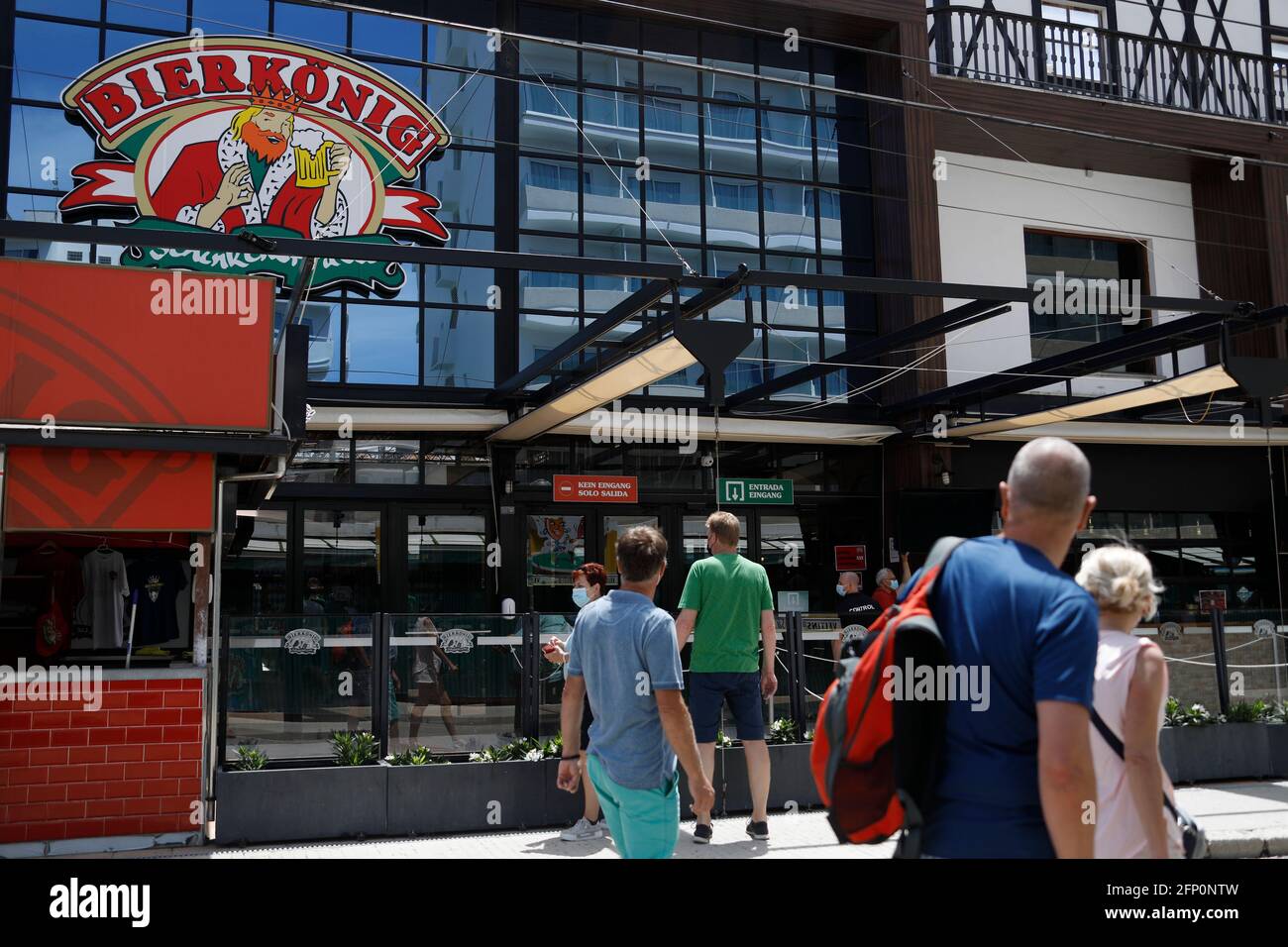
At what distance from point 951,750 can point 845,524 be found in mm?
14108

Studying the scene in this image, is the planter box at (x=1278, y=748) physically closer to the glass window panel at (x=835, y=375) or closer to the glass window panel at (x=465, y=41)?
the glass window panel at (x=835, y=375)

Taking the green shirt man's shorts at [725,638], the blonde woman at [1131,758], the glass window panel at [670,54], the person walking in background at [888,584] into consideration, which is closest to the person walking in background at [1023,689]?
the blonde woman at [1131,758]

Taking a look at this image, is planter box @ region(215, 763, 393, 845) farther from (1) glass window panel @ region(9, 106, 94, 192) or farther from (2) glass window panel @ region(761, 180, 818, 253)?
(2) glass window panel @ region(761, 180, 818, 253)

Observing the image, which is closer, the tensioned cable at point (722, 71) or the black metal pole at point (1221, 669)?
the black metal pole at point (1221, 669)

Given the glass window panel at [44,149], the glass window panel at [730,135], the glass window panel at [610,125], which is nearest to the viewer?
the glass window panel at [44,149]

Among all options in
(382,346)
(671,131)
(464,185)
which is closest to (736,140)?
(671,131)

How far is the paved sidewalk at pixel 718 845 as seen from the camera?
7.81m

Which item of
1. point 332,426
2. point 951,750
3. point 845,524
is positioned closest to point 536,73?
point 332,426

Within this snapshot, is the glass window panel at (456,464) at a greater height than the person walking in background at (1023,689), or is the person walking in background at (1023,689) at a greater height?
the glass window panel at (456,464)

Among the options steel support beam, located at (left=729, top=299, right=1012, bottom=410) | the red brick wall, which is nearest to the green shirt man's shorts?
the red brick wall

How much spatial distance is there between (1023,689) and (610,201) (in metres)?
14.2

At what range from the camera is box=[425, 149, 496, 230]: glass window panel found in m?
15.4

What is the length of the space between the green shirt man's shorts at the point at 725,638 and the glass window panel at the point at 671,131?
10.2m

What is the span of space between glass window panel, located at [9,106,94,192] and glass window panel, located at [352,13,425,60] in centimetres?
359
